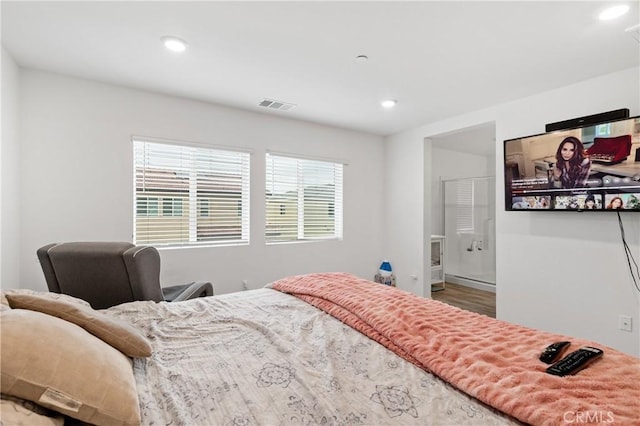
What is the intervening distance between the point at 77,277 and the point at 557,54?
3878 millimetres

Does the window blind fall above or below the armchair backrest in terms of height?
above

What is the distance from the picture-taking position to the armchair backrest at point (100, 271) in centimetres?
204

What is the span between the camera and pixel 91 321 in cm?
109

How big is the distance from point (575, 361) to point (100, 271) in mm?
2585

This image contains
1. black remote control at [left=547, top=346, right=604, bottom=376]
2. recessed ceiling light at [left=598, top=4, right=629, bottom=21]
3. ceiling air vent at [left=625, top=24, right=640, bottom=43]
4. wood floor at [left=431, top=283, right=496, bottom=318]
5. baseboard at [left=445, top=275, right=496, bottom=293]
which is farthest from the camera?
baseboard at [left=445, top=275, right=496, bottom=293]

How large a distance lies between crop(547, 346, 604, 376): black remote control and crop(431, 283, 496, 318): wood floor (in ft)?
10.5

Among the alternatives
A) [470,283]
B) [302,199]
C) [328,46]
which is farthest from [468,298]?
[328,46]

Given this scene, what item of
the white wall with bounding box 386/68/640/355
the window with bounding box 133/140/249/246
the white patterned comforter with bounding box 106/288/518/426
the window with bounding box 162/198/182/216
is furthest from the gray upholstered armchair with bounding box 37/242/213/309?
the white wall with bounding box 386/68/640/355

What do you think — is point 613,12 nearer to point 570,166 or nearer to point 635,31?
point 635,31

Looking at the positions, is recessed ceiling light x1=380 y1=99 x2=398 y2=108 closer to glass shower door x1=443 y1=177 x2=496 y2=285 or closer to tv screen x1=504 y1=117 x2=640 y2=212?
tv screen x1=504 y1=117 x2=640 y2=212

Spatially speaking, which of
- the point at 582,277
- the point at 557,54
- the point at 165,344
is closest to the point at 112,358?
the point at 165,344

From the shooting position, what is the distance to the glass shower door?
5.50m

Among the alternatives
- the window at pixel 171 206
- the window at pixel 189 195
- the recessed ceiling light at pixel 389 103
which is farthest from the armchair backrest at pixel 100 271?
the recessed ceiling light at pixel 389 103

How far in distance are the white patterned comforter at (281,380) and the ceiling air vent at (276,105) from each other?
8.17 feet
